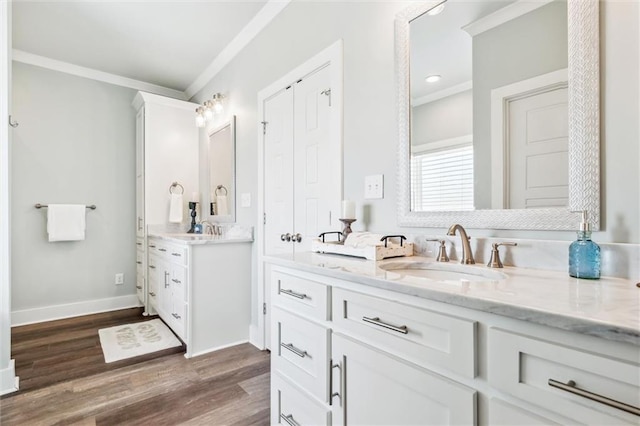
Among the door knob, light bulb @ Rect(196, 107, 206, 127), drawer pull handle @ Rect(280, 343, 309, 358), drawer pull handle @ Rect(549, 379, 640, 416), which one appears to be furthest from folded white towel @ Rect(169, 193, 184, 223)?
drawer pull handle @ Rect(549, 379, 640, 416)

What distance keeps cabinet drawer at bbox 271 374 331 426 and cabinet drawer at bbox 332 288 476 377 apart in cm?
34

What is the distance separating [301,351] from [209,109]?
2780mm

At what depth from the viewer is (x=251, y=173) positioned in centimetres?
272

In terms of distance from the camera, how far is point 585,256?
2.91ft

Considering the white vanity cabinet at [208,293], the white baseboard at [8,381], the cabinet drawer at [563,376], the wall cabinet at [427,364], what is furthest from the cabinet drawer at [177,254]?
the cabinet drawer at [563,376]

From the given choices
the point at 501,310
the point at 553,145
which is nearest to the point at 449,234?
the point at 553,145

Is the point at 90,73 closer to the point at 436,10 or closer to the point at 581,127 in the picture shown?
the point at 436,10

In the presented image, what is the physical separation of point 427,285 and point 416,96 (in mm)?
981

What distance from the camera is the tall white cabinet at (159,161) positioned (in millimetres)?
3438

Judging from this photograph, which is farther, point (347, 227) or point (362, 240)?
point (347, 227)

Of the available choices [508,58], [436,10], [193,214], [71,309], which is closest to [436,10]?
[436,10]

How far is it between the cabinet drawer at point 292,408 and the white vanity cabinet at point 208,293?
4.12 ft

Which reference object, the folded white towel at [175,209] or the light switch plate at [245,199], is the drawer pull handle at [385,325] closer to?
the light switch plate at [245,199]

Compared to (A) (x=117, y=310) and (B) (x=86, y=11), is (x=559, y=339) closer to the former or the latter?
(B) (x=86, y=11)
